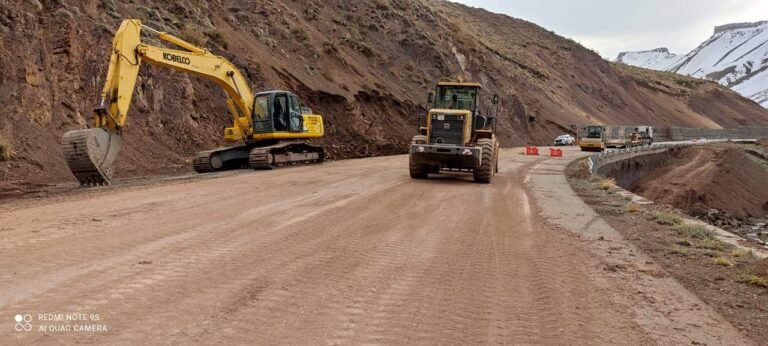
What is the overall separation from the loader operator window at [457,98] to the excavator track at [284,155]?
249 inches

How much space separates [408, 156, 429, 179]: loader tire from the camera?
16422mm

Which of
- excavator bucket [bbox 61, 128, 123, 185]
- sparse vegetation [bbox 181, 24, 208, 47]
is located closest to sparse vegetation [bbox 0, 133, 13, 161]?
excavator bucket [bbox 61, 128, 123, 185]

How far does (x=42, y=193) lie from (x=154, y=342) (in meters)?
10.8

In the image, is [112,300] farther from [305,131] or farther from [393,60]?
[393,60]

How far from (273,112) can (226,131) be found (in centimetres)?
222

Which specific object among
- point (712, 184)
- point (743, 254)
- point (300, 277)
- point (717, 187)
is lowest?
point (717, 187)

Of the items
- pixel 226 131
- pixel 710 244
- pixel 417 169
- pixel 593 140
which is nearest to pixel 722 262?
pixel 710 244

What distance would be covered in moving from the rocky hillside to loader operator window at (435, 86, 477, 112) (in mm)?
1729

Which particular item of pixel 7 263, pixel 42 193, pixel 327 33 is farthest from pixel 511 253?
pixel 327 33

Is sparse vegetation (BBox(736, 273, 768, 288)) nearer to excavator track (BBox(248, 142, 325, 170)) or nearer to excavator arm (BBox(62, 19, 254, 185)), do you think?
excavator arm (BBox(62, 19, 254, 185))

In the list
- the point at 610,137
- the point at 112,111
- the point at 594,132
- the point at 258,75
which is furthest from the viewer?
the point at 610,137

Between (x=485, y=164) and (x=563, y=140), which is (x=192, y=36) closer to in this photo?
(x=485, y=164)

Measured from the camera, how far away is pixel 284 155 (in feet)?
68.8

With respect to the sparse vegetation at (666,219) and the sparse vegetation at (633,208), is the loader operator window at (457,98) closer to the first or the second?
the sparse vegetation at (633,208)
